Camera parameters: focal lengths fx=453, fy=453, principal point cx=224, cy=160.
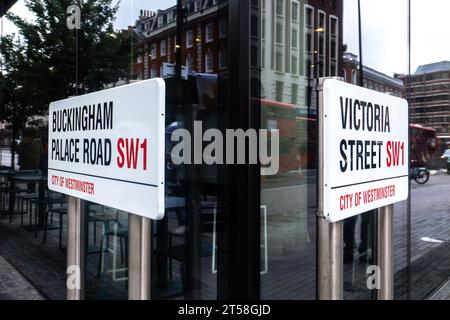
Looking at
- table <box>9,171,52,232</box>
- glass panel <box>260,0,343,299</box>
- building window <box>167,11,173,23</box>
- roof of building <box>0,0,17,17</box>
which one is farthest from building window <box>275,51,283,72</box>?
roof of building <box>0,0,17,17</box>

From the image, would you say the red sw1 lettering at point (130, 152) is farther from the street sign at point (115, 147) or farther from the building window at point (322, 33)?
the building window at point (322, 33)

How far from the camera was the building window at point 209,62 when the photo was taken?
2904 mm

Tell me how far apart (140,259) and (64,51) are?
9.29 ft

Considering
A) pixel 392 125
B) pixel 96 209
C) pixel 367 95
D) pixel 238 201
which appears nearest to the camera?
pixel 367 95

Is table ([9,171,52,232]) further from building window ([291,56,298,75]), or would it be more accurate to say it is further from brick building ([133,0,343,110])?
building window ([291,56,298,75])

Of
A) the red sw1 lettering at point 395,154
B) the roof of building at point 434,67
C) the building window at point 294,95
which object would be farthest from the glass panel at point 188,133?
the roof of building at point 434,67

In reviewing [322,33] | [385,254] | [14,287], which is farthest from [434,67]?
[14,287]

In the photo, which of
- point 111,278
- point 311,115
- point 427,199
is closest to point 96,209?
point 111,278

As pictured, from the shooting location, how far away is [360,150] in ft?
4.92

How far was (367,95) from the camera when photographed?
1.57 metres

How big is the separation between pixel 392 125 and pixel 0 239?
4729mm

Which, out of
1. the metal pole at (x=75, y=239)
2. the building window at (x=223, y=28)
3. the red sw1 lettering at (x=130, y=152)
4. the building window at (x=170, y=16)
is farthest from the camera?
the building window at (x=170, y=16)

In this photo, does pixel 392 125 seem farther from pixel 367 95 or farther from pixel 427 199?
pixel 427 199

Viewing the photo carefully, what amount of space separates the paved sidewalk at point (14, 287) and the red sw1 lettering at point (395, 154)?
3.22 m
